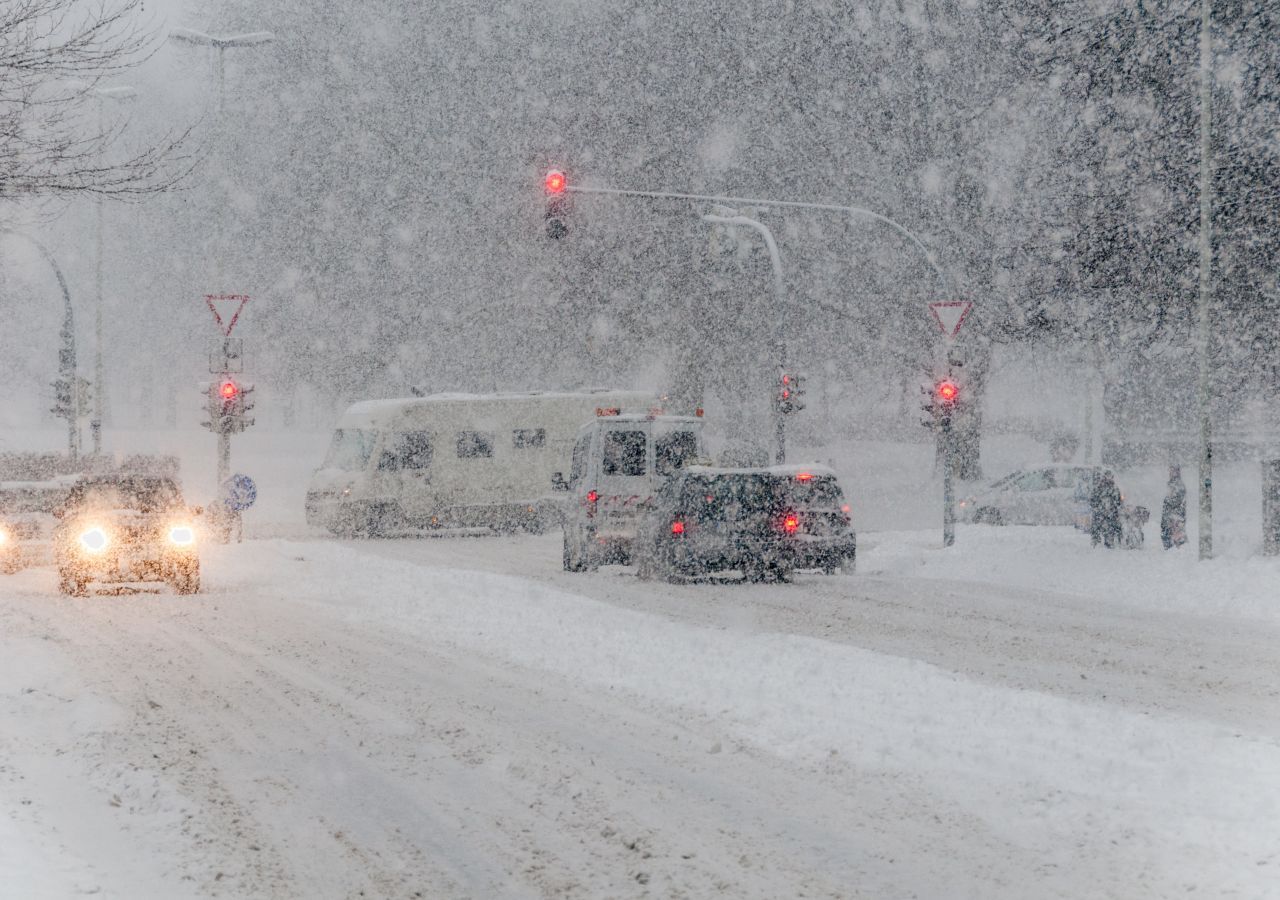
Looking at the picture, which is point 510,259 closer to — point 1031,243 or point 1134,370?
point 1031,243

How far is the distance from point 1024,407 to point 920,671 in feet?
367

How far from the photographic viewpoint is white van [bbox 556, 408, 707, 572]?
22859mm

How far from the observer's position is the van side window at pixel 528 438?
108 feet

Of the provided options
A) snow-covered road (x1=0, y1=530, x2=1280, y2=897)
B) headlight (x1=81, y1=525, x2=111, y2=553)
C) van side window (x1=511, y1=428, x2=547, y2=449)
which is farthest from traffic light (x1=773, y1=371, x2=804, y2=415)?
headlight (x1=81, y1=525, x2=111, y2=553)

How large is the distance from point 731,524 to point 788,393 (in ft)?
31.6

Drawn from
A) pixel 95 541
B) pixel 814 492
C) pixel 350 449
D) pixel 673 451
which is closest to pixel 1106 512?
pixel 814 492

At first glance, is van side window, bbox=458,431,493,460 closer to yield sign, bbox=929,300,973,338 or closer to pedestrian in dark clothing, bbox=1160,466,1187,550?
yield sign, bbox=929,300,973,338

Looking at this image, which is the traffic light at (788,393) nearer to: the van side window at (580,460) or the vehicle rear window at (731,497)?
the van side window at (580,460)

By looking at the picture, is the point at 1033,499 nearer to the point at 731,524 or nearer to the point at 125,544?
the point at 731,524

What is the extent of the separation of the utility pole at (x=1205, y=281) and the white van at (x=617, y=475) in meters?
7.57

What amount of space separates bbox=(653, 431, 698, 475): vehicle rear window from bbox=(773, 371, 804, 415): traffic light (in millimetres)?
5340

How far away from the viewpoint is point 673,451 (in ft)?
80.1

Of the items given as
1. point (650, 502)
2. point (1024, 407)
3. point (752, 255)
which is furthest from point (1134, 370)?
point (1024, 407)

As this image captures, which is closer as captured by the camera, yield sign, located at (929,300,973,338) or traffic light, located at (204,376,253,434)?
yield sign, located at (929,300,973,338)
